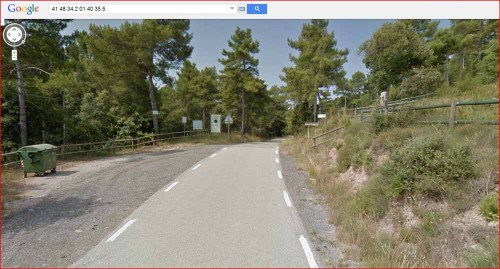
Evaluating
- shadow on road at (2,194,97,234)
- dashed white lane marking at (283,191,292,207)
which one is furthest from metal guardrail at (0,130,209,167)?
dashed white lane marking at (283,191,292,207)

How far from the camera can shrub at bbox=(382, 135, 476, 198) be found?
14.3 feet

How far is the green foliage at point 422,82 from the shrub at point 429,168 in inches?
726

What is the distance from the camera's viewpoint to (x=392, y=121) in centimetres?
809

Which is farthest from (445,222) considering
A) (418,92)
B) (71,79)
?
(418,92)

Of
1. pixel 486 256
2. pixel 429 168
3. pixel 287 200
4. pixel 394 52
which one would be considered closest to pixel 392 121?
pixel 429 168

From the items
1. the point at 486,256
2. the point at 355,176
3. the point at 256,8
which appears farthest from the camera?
the point at 355,176

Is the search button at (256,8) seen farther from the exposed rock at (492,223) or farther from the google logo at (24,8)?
the exposed rock at (492,223)

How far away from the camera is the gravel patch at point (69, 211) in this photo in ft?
12.6

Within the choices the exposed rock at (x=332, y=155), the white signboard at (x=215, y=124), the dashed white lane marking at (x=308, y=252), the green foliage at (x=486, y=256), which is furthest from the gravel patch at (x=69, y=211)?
the white signboard at (x=215, y=124)

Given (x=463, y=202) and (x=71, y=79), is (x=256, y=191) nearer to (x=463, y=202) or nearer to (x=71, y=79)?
(x=463, y=202)

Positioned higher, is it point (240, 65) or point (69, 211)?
point (240, 65)

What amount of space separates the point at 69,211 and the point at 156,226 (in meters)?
2.42

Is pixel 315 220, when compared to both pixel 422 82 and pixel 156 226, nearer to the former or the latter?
pixel 156 226

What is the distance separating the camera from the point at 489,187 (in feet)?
13.1
